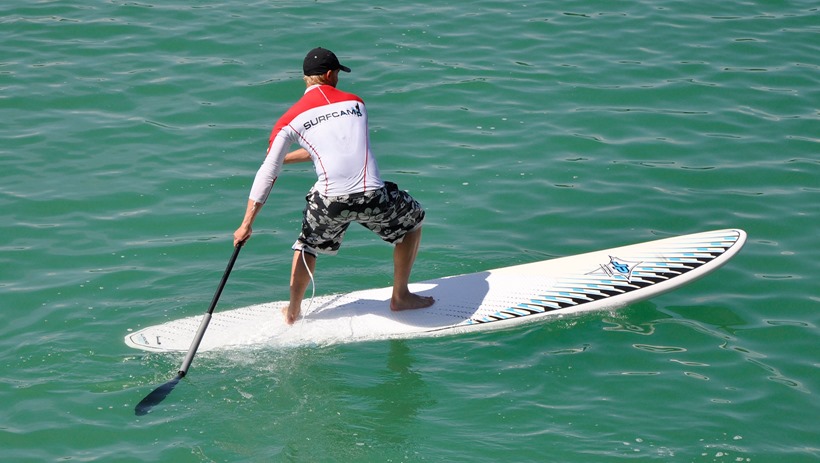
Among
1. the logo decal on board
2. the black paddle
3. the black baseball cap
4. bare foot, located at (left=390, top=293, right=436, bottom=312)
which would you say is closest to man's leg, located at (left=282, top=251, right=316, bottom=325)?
the black paddle

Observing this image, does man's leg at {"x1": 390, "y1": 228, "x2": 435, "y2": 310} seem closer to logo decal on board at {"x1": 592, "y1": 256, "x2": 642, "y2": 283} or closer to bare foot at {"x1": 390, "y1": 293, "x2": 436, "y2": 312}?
bare foot at {"x1": 390, "y1": 293, "x2": 436, "y2": 312}

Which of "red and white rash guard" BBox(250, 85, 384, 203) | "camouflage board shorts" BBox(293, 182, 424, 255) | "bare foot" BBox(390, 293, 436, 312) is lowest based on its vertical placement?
"bare foot" BBox(390, 293, 436, 312)

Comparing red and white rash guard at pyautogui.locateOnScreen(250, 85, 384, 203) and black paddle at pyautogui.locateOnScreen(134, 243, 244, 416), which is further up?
red and white rash guard at pyautogui.locateOnScreen(250, 85, 384, 203)

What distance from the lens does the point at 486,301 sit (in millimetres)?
7660

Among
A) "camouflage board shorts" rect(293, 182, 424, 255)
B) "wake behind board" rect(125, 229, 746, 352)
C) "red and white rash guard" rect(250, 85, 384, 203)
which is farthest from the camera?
"wake behind board" rect(125, 229, 746, 352)

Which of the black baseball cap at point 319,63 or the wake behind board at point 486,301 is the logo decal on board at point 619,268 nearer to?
the wake behind board at point 486,301

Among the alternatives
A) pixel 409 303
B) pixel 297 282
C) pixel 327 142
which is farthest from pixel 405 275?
pixel 327 142

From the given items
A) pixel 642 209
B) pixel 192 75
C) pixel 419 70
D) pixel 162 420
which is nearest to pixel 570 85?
pixel 419 70

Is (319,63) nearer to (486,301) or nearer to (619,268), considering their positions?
(486,301)

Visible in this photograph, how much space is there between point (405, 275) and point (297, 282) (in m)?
0.84

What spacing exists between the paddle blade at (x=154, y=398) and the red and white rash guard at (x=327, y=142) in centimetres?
141

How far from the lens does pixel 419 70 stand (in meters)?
11.7

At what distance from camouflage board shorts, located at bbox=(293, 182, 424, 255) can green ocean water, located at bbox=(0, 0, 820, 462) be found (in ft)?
2.78

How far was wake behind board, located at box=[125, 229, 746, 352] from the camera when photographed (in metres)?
7.34
